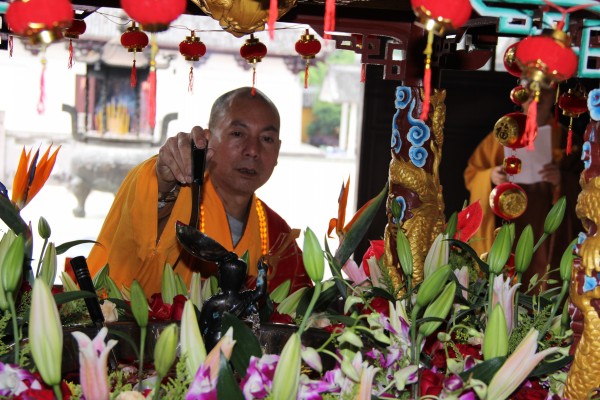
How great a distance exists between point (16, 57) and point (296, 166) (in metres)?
2.30

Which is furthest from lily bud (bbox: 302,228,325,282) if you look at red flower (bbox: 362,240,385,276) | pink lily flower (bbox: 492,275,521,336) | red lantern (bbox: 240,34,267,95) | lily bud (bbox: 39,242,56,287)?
red lantern (bbox: 240,34,267,95)

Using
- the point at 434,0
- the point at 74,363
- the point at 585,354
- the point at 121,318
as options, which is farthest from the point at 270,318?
the point at 434,0

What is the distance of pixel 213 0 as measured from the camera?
1.18m

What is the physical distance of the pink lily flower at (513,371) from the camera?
89 cm

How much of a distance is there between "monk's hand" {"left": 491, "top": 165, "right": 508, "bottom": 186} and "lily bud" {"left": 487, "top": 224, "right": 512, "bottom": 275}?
2505 millimetres

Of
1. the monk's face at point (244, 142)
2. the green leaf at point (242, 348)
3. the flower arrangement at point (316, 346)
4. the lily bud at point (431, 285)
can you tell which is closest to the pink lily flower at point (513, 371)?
the flower arrangement at point (316, 346)

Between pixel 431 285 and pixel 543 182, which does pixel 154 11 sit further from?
pixel 543 182

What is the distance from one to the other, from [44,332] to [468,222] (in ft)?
3.39

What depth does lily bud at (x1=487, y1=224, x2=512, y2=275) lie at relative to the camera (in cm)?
116

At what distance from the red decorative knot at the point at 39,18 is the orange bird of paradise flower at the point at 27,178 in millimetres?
623

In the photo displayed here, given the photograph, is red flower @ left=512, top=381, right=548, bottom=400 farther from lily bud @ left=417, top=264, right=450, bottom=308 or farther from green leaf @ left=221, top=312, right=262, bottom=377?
green leaf @ left=221, top=312, right=262, bottom=377

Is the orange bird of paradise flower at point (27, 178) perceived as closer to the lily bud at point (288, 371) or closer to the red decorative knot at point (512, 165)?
the lily bud at point (288, 371)

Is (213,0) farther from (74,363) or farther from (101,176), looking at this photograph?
(101,176)

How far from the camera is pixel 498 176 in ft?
12.0
